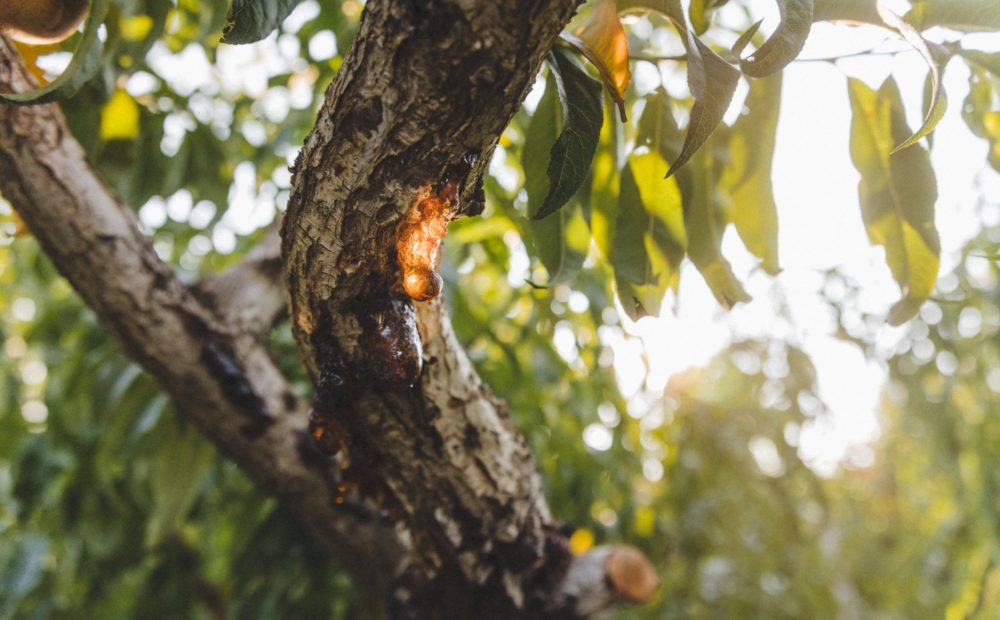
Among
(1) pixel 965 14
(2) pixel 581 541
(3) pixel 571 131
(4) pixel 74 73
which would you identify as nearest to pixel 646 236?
(3) pixel 571 131

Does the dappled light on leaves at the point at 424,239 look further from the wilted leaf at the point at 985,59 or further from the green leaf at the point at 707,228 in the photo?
the wilted leaf at the point at 985,59

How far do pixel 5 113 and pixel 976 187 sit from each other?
6.47ft

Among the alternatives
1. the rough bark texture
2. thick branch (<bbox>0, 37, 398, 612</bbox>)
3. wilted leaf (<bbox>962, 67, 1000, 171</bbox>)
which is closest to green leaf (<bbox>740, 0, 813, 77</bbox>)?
the rough bark texture

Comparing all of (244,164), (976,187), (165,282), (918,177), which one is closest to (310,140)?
(165,282)

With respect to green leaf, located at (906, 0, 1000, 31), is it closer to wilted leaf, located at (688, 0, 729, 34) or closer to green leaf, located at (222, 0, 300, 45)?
wilted leaf, located at (688, 0, 729, 34)

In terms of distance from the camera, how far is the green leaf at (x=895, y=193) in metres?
0.70

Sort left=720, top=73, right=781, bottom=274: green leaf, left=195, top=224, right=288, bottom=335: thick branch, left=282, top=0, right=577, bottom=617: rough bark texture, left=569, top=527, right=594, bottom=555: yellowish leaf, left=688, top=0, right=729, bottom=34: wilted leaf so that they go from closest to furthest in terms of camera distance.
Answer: left=282, top=0, right=577, bottom=617: rough bark texture, left=688, top=0, right=729, bottom=34: wilted leaf, left=720, top=73, right=781, bottom=274: green leaf, left=195, top=224, right=288, bottom=335: thick branch, left=569, top=527, right=594, bottom=555: yellowish leaf

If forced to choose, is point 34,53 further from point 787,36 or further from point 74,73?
point 787,36

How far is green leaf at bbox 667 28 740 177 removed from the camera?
0.48 m

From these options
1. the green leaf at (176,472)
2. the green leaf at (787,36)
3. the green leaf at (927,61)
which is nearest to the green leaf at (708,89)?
the green leaf at (787,36)

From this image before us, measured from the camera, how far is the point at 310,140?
0.56m

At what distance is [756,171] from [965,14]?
21 cm

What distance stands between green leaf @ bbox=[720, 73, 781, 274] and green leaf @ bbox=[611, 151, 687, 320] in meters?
0.09

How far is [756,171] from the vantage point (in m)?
0.75
